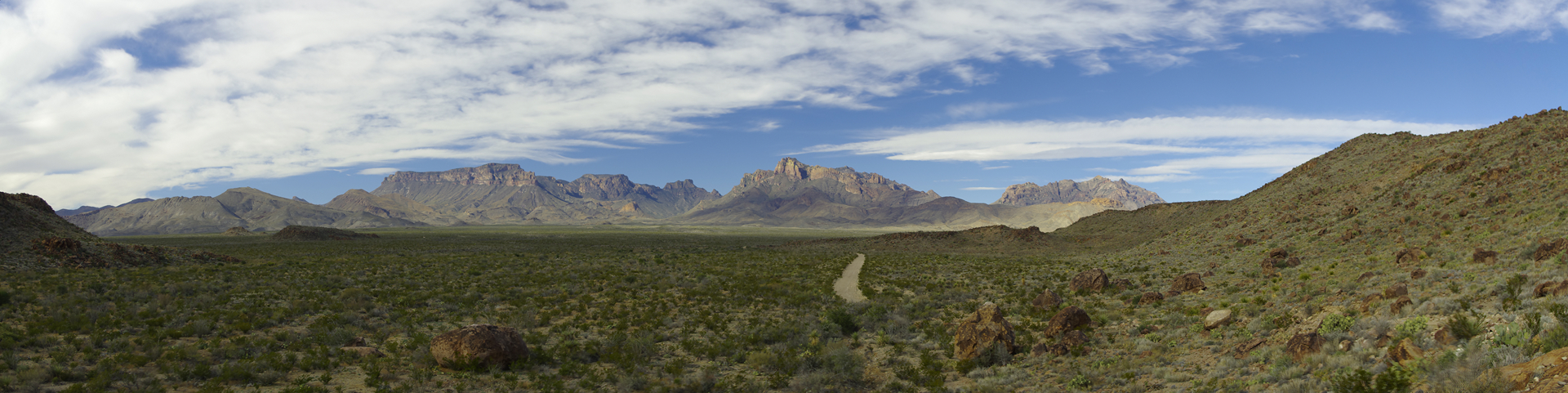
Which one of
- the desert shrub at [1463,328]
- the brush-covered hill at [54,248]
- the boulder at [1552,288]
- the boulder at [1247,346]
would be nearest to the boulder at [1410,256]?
the boulder at [1552,288]

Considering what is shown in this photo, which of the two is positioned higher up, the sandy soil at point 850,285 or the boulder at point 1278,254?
the boulder at point 1278,254

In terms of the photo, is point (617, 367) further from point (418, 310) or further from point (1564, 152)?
point (1564, 152)

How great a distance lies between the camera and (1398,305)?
12867 millimetres

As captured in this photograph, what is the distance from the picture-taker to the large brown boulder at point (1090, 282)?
91.7ft

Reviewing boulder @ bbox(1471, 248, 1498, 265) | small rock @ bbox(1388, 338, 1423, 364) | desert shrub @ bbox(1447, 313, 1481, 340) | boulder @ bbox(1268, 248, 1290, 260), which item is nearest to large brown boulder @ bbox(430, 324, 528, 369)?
small rock @ bbox(1388, 338, 1423, 364)

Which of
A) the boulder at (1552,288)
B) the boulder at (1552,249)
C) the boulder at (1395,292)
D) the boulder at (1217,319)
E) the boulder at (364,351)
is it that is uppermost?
the boulder at (1552,249)

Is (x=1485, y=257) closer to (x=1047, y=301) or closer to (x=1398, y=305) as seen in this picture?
(x=1398, y=305)

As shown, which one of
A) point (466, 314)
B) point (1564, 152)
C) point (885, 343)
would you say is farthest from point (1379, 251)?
point (466, 314)

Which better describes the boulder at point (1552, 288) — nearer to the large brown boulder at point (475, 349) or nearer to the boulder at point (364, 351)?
the large brown boulder at point (475, 349)

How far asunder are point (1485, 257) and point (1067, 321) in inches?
498

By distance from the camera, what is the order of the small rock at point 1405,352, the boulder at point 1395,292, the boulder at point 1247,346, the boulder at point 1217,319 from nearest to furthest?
the small rock at point 1405,352 < the boulder at point 1247,346 < the boulder at point 1395,292 < the boulder at point 1217,319

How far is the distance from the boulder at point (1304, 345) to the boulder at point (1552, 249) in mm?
10958

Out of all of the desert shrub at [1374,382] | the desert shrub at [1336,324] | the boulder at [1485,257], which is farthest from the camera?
the boulder at [1485,257]

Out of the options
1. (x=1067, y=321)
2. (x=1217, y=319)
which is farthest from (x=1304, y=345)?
(x=1067, y=321)
